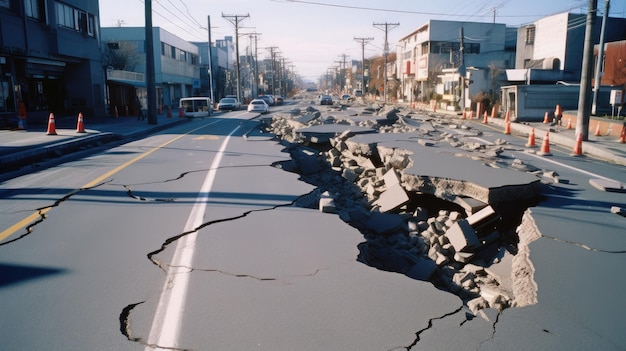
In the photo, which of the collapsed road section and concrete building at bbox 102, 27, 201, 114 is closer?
the collapsed road section

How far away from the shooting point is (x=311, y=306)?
12.6 feet

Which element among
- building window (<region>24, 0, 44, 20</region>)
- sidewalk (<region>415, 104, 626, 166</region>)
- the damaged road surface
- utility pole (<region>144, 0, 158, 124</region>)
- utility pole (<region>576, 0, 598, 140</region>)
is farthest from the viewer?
utility pole (<region>144, 0, 158, 124</region>)

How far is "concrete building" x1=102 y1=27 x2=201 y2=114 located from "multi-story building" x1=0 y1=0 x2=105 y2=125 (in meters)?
4.07

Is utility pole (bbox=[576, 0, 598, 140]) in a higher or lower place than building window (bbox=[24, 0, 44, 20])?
lower

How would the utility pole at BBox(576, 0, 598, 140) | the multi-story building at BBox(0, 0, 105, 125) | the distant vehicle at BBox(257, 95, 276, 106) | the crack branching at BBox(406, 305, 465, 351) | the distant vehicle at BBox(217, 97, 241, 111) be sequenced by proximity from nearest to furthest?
the crack branching at BBox(406, 305, 465, 351)
the utility pole at BBox(576, 0, 598, 140)
the multi-story building at BBox(0, 0, 105, 125)
the distant vehicle at BBox(217, 97, 241, 111)
the distant vehicle at BBox(257, 95, 276, 106)

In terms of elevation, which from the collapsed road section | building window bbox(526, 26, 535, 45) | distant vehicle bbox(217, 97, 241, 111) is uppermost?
building window bbox(526, 26, 535, 45)

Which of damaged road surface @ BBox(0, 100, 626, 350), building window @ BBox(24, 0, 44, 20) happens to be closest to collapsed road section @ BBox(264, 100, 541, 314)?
damaged road surface @ BBox(0, 100, 626, 350)

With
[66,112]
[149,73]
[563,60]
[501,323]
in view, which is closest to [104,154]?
[501,323]

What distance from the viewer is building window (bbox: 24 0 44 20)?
24042mm

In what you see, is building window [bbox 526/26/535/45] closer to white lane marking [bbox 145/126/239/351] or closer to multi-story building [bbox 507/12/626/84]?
multi-story building [bbox 507/12/626/84]

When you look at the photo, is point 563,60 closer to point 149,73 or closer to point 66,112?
point 149,73

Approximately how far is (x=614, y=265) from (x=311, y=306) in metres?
3.32

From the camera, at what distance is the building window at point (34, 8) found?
24042 mm

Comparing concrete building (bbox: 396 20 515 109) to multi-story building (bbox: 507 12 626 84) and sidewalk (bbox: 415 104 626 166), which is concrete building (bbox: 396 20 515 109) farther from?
sidewalk (bbox: 415 104 626 166)
